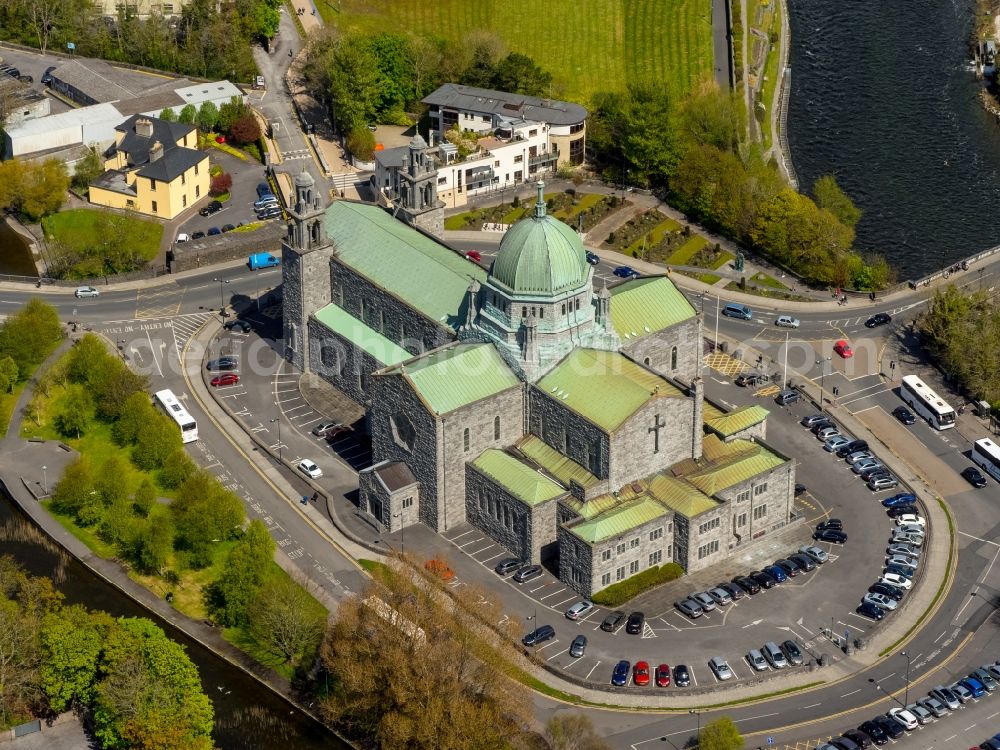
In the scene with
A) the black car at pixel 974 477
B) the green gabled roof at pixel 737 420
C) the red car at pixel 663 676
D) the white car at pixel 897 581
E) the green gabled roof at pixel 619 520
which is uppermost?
the green gabled roof at pixel 737 420

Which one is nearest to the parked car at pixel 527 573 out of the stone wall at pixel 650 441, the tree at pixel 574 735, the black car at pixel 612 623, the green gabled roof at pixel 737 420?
the black car at pixel 612 623

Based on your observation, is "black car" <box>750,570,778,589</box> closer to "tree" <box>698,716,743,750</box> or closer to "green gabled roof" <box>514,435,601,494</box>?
"green gabled roof" <box>514,435,601,494</box>

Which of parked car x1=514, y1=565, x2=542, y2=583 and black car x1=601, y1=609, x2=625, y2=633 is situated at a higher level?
parked car x1=514, y1=565, x2=542, y2=583

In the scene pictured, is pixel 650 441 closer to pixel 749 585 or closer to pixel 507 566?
pixel 749 585

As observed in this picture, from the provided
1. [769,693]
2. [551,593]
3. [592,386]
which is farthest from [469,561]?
[769,693]

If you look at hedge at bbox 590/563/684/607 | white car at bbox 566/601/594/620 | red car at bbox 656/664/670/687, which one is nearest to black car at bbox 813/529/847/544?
hedge at bbox 590/563/684/607

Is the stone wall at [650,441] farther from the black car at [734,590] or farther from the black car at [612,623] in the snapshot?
the black car at [734,590]

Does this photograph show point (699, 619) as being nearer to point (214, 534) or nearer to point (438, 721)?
point (438, 721)
